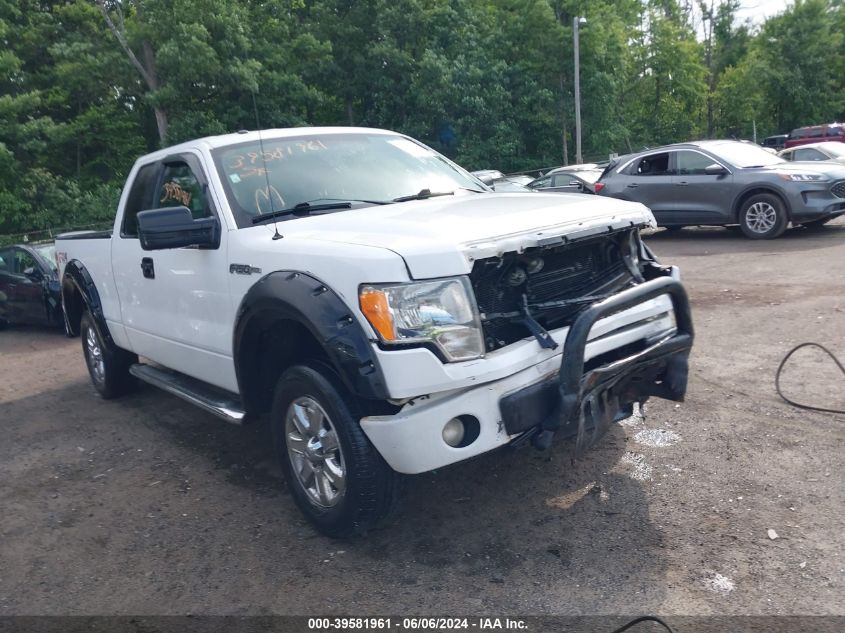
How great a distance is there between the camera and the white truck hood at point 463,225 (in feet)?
11.5

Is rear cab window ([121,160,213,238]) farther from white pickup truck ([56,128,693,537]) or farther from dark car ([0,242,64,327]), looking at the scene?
dark car ([0,242,64,327])

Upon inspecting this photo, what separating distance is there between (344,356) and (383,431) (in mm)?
360

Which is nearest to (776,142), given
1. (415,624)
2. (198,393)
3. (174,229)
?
(198,393)

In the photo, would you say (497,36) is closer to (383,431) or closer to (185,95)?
(185,95)

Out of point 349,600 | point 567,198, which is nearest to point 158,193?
point 567,198

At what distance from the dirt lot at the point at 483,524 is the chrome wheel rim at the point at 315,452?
0.89ft

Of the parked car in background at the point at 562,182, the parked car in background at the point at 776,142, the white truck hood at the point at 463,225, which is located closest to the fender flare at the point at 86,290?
the white truck hood at the point at 463,225

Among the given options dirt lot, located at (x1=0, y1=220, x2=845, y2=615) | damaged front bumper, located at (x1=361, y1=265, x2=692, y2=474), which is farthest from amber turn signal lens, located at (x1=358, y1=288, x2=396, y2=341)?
dirt lot, located at (x1=0, y1=220, x2=845, y2=615)

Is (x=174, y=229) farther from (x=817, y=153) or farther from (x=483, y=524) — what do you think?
(x=817, y=153)

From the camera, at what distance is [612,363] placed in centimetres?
378

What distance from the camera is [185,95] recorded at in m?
32.1

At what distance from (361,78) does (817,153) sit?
2330cm

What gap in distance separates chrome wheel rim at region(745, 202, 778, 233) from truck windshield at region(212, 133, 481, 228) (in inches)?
343

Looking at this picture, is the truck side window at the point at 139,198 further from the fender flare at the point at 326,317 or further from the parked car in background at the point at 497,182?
the parked car in background at the point at 497,182
